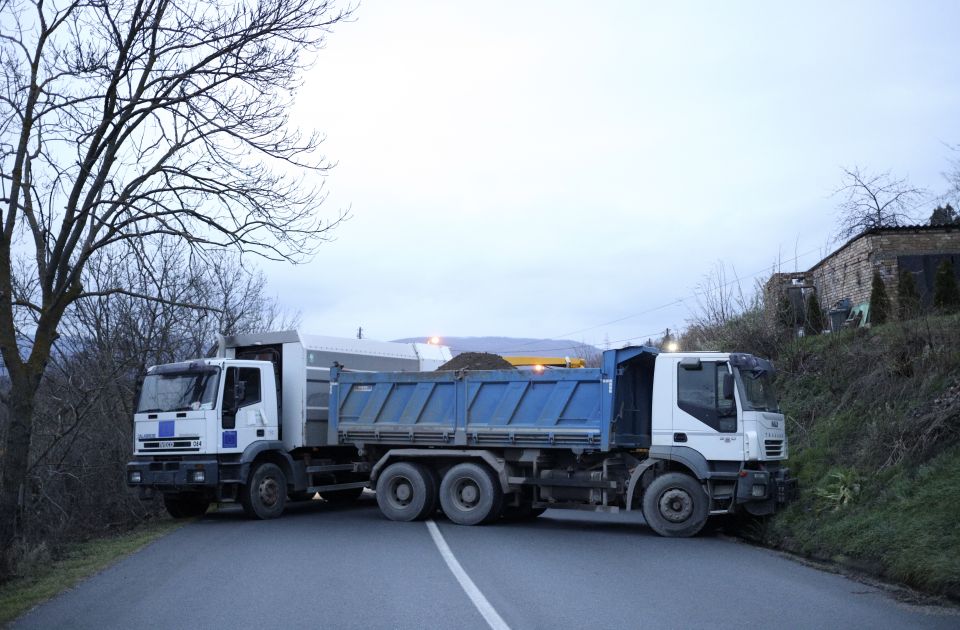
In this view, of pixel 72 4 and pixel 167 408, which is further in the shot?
pixel 167 408

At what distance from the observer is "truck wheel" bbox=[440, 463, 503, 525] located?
15633mm

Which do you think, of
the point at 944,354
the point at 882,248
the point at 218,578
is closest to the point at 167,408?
the point at 218,578

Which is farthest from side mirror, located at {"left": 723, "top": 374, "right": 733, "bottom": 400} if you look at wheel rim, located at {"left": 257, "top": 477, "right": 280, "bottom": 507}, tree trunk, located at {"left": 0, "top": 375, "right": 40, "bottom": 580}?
tree trunk, located at {"left": 0, "top": 375, "right": 40, "bottom": 580}

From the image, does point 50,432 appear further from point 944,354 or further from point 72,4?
point 944,354

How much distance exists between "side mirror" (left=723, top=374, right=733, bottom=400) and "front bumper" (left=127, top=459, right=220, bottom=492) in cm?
861

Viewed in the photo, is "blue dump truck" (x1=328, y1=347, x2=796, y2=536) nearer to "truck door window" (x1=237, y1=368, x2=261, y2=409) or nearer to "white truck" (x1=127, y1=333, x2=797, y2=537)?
"white truck" (x1=127, y1=333, x2=797, y2=537)

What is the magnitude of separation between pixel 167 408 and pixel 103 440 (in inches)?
199

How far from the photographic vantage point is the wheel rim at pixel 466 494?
15.9 meters

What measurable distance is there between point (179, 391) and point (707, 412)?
9.13m

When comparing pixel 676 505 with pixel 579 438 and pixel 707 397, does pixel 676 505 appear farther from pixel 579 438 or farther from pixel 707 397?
pixel 579 438

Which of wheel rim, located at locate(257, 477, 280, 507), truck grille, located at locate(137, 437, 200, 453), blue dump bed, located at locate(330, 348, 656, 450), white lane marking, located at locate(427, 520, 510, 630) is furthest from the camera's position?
wheel rim, located at locate(257, 477, 280, 507)

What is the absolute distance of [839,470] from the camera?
14.2 m

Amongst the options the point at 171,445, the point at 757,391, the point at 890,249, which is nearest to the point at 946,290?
the point at 890,249

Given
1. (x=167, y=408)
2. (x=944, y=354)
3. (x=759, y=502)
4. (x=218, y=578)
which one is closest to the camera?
(x=218, y=578)
